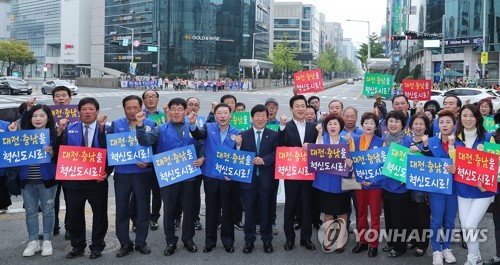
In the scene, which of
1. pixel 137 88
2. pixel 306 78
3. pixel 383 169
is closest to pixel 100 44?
pixel 137 88

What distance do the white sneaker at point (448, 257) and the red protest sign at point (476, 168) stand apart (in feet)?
3.23

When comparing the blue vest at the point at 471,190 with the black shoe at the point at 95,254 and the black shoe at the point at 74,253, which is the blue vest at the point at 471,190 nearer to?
the black shoe at the point at 95,254

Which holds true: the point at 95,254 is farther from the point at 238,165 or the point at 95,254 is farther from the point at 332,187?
the point at 332,187

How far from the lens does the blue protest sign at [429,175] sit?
204 inches

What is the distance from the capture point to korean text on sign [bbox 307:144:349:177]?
5.60 m

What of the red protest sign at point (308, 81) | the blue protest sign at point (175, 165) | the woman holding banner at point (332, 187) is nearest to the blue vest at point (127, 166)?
A: the blue protest sign at point (175, 165)

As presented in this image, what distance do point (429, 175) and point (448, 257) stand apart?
3.51 ft

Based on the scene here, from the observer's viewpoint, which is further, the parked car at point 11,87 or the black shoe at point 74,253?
the parked car at point 11,87

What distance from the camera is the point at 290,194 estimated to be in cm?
592

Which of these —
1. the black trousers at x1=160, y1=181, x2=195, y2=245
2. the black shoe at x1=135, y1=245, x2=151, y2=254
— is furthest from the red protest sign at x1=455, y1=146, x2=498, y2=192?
the black shoe at x1=135, y1=245, x2=151, y2=254

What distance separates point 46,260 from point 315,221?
3.62 meters

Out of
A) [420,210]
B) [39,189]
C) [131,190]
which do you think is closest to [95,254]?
[131,190]

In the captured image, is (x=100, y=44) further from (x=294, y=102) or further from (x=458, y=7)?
(x=294, y=102)

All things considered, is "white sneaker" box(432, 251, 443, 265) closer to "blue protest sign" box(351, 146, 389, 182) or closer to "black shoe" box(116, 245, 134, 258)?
"blue protest sign" box(351, 146, 389, 182)
